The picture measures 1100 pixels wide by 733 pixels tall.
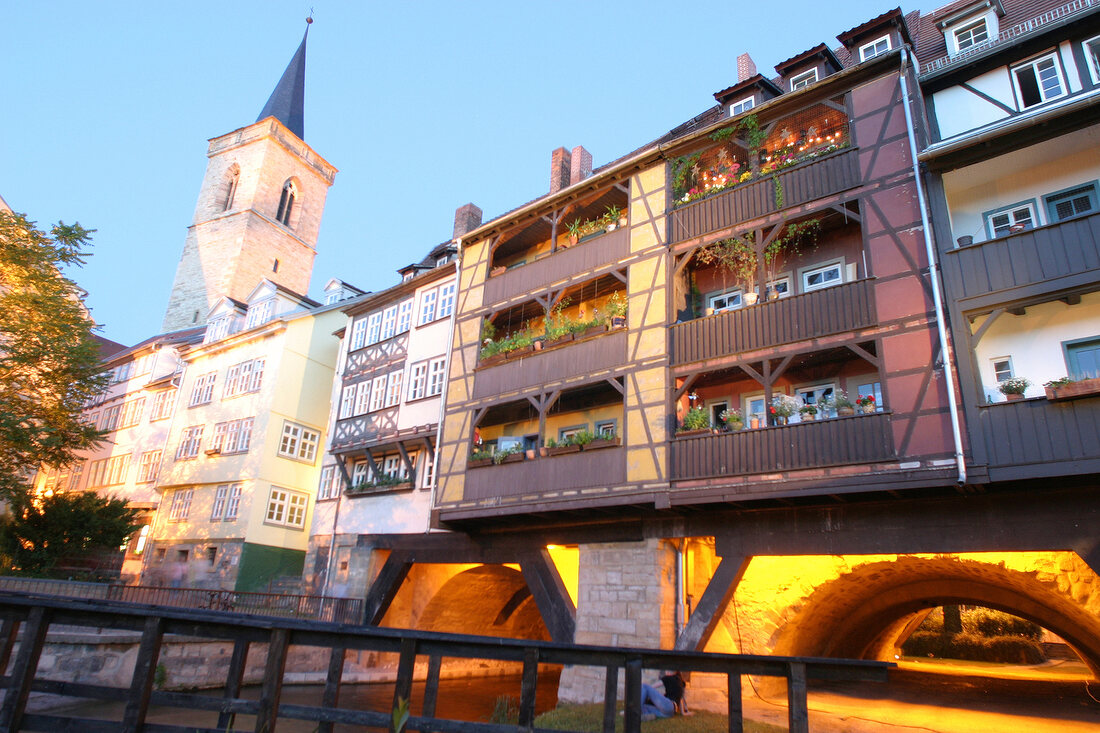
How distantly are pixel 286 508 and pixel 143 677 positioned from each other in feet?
71.4

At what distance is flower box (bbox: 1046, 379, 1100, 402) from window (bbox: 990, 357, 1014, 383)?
1597 mm

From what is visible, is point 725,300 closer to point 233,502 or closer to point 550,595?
point 550,595

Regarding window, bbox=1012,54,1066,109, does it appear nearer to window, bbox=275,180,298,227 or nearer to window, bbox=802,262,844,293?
window, bbox=802,262,844,293

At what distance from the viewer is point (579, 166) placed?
22344 mm

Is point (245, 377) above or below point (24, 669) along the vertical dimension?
above

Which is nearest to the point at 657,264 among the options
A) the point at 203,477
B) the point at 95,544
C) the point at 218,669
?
the point at 218,669

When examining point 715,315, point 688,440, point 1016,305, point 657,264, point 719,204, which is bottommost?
point 688,440

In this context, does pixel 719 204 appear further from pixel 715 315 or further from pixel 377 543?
pixel 377 543

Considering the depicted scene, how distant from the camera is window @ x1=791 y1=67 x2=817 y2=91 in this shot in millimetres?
16031

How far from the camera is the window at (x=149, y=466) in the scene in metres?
32.0

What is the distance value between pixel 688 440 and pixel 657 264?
440 cm

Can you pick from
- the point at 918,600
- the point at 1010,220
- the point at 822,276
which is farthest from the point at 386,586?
the point at 1010,220

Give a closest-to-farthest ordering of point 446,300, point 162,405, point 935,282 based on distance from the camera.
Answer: point 935,282, point 446,300, point 162,405

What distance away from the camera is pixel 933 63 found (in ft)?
45.7
